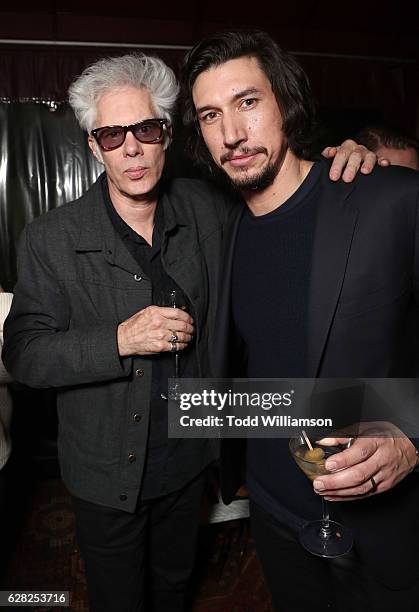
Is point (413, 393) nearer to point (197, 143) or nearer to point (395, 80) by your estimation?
point (197, 143)

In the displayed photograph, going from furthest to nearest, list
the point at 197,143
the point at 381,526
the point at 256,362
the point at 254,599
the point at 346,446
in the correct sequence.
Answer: the point at 254,599
the point at 197,143
the point at 256,362
the point at 381,526
the point at 346,446

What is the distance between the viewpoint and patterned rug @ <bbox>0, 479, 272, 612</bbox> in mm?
2705

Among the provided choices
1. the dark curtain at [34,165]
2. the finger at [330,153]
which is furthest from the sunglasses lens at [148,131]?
the dark curtain at [34,165]

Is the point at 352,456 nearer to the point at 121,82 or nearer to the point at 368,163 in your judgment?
the point at 368,163

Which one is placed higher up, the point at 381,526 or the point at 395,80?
the point at 395,80

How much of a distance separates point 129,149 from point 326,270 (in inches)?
31.7

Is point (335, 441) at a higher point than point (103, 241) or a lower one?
lower

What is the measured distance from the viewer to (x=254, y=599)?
2742 millimetres

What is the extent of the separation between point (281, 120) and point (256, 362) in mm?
775

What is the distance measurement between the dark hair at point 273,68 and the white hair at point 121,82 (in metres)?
0.10

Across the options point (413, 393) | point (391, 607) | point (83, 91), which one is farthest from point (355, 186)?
point (391, 607)

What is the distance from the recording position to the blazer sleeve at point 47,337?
1717 mm

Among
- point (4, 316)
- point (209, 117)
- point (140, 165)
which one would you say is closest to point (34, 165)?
point (4, 316)

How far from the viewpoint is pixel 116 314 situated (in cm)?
183
